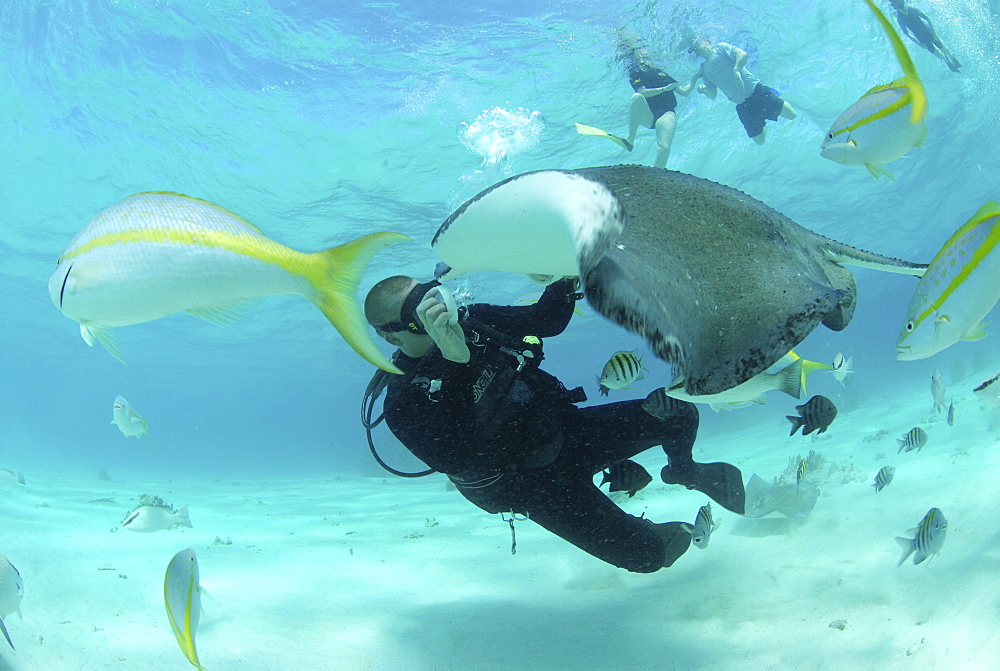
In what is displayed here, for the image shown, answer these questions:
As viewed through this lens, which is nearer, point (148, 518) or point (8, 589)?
point (8, 589)

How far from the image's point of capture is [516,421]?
12.8ft

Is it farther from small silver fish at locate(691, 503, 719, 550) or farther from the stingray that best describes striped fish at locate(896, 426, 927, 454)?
the stingray

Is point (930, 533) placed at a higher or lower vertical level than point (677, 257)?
lower

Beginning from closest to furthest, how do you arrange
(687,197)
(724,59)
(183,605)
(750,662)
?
(687,197) → (183,605) → (750,662) → (724,59)

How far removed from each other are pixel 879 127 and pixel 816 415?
7.31ft

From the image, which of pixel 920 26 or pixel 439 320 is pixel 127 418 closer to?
pixel 439 320

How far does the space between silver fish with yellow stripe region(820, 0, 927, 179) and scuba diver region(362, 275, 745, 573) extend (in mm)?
2361

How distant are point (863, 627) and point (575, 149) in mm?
16763

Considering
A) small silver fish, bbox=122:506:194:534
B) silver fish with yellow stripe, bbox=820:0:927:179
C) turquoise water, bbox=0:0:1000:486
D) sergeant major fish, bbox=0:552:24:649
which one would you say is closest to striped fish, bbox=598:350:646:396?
silver fish with yellow stripe, bbox=820:0:927:179

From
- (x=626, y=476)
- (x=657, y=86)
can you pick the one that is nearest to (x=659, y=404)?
(x=626, y=476)

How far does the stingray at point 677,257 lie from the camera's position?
104 centimetres

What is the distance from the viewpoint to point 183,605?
2.90m

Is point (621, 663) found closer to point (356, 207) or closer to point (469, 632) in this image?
point (469, 632)

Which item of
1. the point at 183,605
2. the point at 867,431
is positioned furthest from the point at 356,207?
Answer: the point at 867,431
